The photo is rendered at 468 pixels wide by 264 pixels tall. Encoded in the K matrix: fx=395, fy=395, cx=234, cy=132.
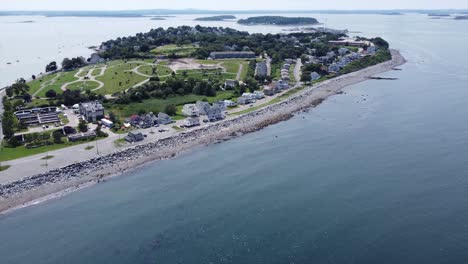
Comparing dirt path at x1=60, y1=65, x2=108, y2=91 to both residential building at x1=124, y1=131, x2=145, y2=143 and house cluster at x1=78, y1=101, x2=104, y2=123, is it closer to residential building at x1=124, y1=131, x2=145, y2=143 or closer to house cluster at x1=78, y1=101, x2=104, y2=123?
house cluster at x1=78, y1=101, x2=104, y2=123

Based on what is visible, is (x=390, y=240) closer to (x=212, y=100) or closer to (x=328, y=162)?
(x=328, y=162)

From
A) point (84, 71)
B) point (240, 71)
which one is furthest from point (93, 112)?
point (240, 71)

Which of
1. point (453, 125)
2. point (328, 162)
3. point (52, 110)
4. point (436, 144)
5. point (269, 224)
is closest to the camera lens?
point (269, 224)

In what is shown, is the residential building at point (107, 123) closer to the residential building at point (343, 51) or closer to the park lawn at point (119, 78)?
the park lawn at point (119, 78)

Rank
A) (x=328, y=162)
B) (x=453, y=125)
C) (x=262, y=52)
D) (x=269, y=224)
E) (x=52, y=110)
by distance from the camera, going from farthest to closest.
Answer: (x=262, y=52), (x=52, y=110), (x=453, y=125), (x=328, y=162), (x=269, y=224)

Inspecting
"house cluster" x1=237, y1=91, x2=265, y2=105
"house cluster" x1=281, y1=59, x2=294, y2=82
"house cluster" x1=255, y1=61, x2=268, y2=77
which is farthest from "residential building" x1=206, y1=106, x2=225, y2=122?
"house cluster" x1=281, y1=59, x2=294, y2=82

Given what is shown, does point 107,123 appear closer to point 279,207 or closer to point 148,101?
point 148,101

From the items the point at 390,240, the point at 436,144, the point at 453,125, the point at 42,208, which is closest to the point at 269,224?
the point at 390,240

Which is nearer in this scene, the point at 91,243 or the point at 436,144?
the point at 91,243
